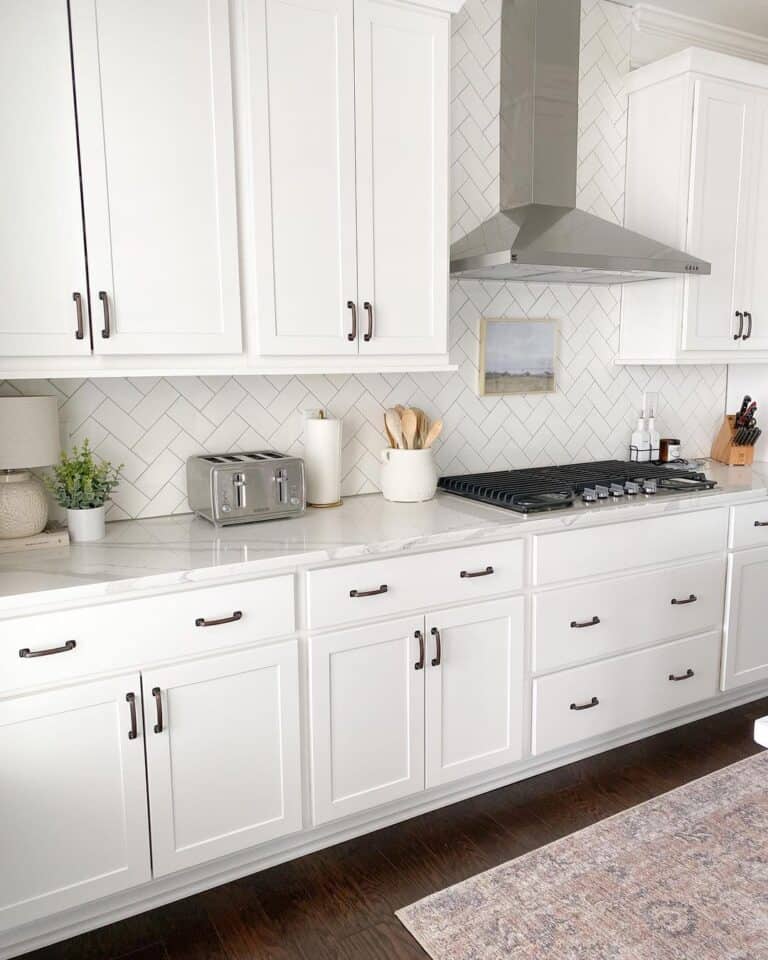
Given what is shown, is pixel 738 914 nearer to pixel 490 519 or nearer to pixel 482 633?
pixel 482 633

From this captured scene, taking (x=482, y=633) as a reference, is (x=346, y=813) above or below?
below

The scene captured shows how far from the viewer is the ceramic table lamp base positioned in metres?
2.11

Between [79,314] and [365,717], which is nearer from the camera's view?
[79,314]

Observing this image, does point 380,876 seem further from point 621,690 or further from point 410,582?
point 621,690

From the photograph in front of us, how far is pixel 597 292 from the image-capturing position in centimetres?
332

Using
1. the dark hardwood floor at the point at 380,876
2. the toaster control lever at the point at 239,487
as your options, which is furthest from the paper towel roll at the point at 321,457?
the dark hardwood floor at the point at 380,876

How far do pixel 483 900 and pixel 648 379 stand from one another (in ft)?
7.70

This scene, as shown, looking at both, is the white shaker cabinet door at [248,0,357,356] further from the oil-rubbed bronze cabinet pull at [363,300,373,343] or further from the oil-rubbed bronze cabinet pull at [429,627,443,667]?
the oil-rubbed bronze cabinet pull at [429,627,443,667]

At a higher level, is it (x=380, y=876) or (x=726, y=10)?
(x=726, y=10)

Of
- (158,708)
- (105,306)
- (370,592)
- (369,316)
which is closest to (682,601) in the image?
(370,592)

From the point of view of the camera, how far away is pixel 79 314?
198 centimetres

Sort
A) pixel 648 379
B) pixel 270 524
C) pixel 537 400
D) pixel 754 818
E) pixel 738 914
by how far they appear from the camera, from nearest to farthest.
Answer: pixel 738 914, pixel 754 818, pixel 270 524, pixel 537 400, pixel 648 379

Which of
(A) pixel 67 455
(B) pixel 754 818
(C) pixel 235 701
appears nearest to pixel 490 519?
(C) pixel 235 701

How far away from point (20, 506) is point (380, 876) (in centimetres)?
144
